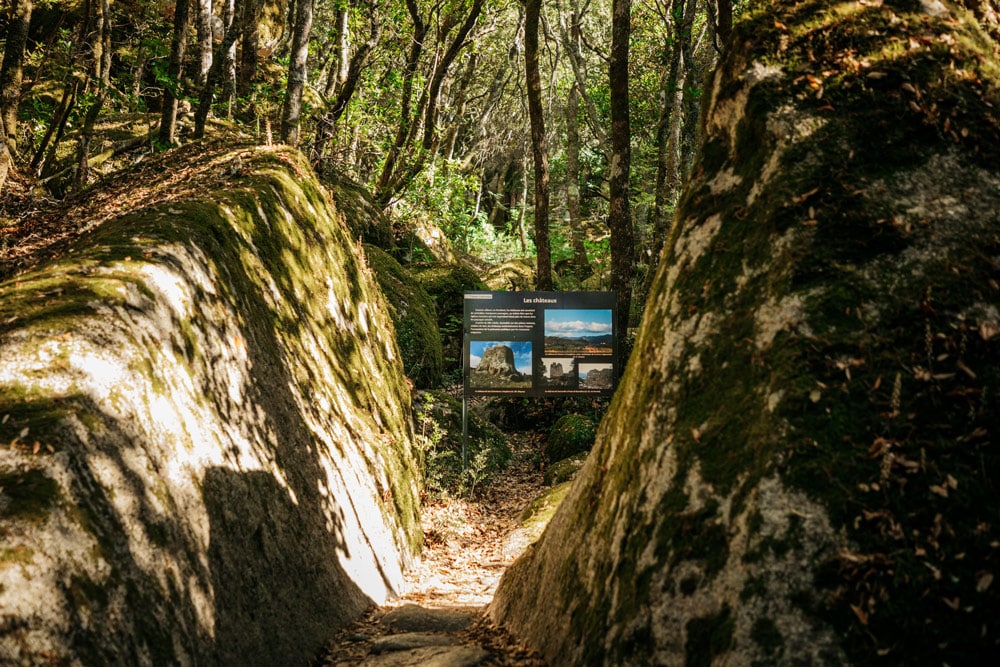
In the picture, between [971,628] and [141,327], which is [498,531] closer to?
[141,327]

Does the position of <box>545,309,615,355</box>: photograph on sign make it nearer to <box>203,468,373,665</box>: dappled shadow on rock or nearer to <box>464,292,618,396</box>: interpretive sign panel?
<box>464,292,618,396</box>: interpretive sign panel

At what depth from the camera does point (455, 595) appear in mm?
6289

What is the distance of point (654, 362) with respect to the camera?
3039 millimetres

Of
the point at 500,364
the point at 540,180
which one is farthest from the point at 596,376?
the point at 540,180

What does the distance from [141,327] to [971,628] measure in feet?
11.0

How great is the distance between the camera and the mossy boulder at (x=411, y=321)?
37.6 ft

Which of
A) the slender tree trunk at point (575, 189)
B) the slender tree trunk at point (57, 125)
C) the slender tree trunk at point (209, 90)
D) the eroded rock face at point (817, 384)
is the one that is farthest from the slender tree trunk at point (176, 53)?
the slender tree trunk at point (575, 189)

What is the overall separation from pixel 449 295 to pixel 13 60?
9.14 meters

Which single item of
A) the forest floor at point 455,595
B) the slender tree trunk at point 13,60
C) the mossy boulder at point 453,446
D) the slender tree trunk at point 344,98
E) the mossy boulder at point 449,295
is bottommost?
the forest floor at point 455,595

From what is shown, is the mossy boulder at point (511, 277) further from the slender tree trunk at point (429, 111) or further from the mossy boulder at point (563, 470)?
the mossy boulder at point (563, 470)

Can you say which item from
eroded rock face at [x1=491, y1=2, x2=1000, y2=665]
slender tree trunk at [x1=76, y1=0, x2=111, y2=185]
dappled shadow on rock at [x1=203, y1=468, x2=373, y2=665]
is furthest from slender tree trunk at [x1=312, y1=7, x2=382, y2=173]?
eroded rock face at [x1=491, y1=2, x2=1000, y2=665]

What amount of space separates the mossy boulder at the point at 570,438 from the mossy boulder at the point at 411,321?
2366mm

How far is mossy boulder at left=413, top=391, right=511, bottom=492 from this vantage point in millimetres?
9430

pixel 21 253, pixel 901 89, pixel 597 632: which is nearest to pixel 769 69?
pixel 901 89
